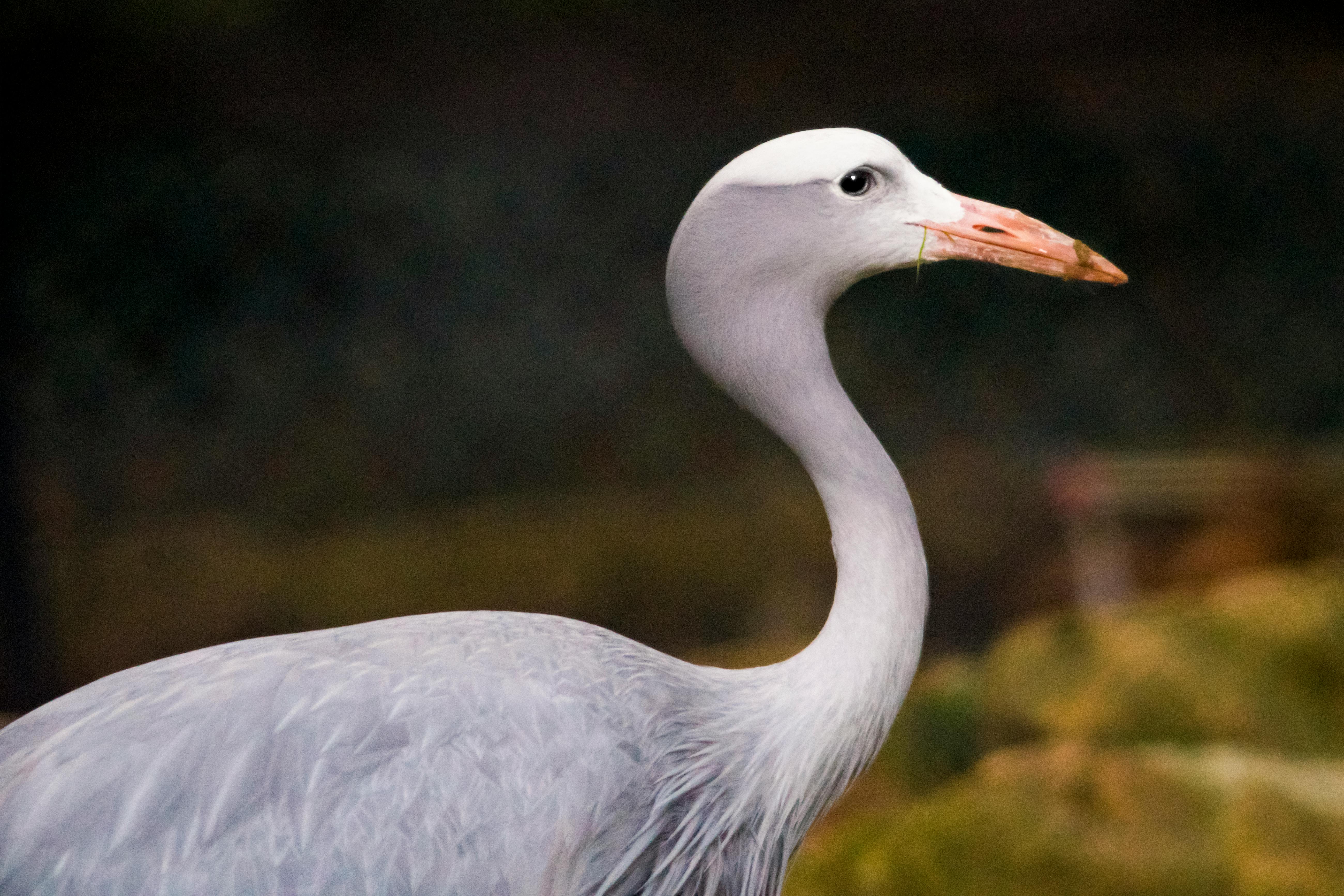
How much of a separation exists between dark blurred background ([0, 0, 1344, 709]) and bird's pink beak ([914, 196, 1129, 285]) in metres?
1.81

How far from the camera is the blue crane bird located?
3.51ft

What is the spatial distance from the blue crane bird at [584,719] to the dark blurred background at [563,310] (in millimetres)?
1704

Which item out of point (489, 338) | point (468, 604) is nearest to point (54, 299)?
point (489, 338)

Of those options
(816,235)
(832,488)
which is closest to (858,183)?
(816,235)

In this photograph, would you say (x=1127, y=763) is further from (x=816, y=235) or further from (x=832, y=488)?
(x=816, y=235)

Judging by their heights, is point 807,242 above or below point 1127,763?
above

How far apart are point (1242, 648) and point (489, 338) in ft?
6.99

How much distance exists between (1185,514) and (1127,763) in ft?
3.51

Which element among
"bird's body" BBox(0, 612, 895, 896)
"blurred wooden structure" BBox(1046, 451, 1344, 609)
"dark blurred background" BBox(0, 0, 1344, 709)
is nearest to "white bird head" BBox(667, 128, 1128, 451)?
"bird's body" BBox(0, 612, 895, 896)

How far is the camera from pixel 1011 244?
1.23m

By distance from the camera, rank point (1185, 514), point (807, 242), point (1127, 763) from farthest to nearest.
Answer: point (1185, 514) < point (1127, 763) < point (807, 242)

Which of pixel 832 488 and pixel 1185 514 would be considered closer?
pixel 832 488

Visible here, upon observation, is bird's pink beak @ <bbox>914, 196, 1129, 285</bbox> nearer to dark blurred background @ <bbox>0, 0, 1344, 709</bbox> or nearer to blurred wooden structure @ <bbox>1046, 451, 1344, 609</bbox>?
dark blurred background @ <bbox>0, 0, 1344, 709</bbox>

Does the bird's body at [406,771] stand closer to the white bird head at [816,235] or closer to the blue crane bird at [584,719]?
the blue crane bird at [584,719]
